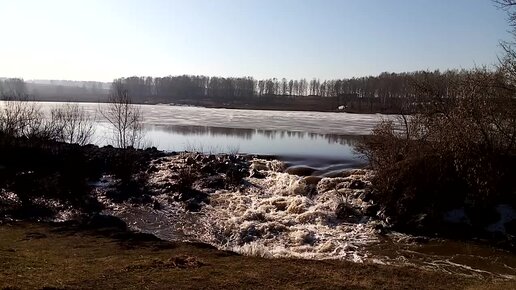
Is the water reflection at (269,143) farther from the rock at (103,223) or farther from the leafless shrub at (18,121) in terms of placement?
the rock at (103,223)

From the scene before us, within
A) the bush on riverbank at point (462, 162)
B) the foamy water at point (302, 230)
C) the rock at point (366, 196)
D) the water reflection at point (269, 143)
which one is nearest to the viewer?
the foamy water at point (302, 230)

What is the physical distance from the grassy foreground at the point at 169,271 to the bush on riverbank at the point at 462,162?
884cm

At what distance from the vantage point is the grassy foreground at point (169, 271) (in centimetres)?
859

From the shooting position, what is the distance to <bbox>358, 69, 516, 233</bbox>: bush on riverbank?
1886 cm

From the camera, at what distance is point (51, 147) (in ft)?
97.9

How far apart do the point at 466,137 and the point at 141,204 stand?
15176 mm

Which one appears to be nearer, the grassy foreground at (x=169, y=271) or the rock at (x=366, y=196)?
the grassy foreground at (x=169, y=271)

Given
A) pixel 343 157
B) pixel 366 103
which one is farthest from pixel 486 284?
pixel 366 103

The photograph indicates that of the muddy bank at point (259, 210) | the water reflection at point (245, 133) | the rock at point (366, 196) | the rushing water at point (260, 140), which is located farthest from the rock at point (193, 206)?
the water reflection at point (245, 133)

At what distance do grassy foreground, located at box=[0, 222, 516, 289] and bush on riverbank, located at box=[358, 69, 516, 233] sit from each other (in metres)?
8.84

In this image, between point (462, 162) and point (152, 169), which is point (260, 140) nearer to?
point (152, 169)

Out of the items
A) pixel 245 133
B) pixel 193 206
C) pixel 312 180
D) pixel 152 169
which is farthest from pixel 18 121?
pixel 245 133

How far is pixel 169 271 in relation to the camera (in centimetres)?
946

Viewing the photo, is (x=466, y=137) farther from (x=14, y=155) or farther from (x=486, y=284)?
(x=14, y=155)
